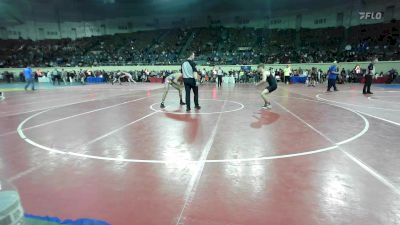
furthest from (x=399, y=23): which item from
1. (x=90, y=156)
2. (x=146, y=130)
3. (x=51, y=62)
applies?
(x=51, y=62)

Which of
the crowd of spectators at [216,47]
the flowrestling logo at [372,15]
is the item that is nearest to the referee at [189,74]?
the crowd of spectators at [216,47]

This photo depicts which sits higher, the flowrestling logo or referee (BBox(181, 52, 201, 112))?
the flowrestling logo

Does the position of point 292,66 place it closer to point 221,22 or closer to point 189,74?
point 221,22

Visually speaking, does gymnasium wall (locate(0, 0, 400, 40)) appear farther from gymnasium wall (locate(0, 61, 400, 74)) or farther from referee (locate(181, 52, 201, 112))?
referee (locate(181, 52, 201, 112))

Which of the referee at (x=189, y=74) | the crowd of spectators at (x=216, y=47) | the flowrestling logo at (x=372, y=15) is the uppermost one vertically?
the flowrestling logo at (x=372, y=15)

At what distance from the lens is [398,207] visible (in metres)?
3.34

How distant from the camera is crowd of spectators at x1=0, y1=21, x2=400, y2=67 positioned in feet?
106

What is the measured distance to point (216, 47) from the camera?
40719mm

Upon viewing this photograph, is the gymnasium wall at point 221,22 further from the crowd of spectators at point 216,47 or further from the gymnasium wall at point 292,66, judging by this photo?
the gymnasium wall at point 292,66

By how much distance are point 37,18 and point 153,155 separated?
48601 millimetres

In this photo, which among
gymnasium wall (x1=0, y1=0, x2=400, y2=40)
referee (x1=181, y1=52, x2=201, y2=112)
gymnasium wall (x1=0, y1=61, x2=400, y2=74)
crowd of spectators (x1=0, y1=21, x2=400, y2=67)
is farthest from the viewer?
gymnasium wall (x1=0, y1=0, x2=400, y2=40)

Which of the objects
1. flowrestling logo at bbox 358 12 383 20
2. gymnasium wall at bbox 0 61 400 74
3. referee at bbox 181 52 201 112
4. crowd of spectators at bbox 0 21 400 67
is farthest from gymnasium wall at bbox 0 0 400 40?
referee at bbox 181 52 201 112

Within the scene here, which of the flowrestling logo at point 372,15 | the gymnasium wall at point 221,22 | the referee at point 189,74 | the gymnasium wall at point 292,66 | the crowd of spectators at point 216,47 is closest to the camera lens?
the referee at point 189,74

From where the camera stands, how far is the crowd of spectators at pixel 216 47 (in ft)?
106
